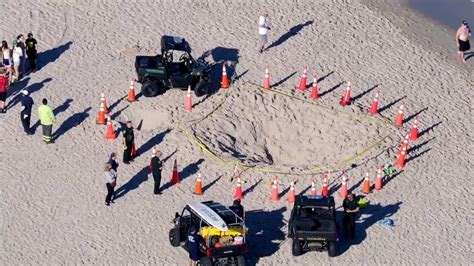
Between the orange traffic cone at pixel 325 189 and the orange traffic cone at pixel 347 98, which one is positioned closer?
the orange traffic cone at pixel 325 189

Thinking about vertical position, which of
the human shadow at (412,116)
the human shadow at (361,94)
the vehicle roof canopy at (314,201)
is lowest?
the human shadow at (361,94)

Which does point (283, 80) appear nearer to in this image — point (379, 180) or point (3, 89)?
point (379, 180)

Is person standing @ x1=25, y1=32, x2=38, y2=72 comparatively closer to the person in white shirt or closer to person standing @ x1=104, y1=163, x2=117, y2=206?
person standing @ x1=104, y1=163, x2=117, y2=206

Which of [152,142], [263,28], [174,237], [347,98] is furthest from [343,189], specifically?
[263,28]

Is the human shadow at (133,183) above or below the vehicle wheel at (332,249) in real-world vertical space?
below

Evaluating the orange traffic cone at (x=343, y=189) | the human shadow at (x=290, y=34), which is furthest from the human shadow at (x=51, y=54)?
the orange traffic cone at (x=343, y=189)

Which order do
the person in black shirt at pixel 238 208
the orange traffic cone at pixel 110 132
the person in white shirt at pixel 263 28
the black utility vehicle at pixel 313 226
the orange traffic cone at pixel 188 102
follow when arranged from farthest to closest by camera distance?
the person in white shirt at pixel 263 28
the orange traffic cone at pixel 188 102
the orange traffic cone at pixel 110 132
the person in black shirt at pixel 238 208
the black utility vehicle at pixel 313 226

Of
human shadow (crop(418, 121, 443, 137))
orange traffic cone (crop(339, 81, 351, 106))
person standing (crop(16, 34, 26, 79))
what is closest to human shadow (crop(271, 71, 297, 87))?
orange traffic cone (crop(339, 81, 351, 106))

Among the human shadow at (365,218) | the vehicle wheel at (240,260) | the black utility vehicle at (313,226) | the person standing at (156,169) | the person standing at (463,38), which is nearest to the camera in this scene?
the vehicle wheel at (240,260)

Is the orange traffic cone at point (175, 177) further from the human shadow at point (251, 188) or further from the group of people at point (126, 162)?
the human shadow at point (251, 188)
